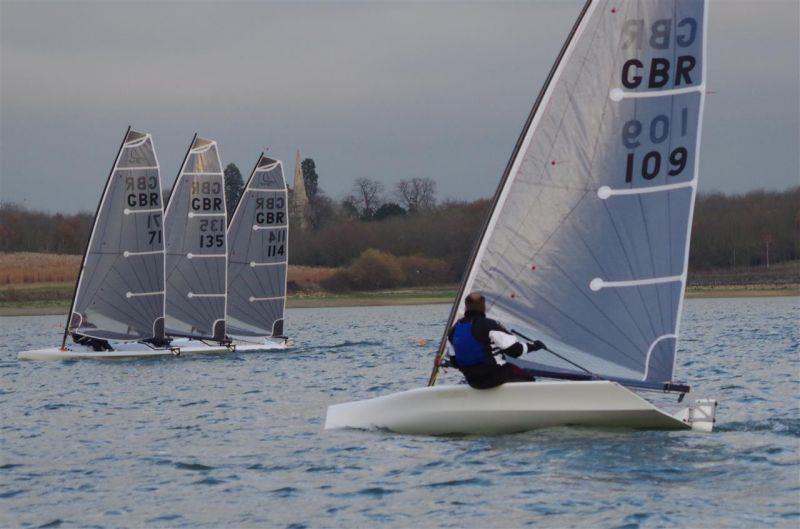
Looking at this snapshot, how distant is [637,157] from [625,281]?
1.23 meters

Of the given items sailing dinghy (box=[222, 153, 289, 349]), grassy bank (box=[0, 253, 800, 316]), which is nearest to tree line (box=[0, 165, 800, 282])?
grassy bank (box=[0, 253, 800, 316])

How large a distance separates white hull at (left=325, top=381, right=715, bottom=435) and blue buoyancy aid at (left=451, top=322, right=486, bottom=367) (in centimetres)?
35

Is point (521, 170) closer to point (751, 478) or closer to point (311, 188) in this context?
point (751, 478)

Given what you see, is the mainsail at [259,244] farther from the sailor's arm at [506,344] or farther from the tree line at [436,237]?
the tree line at [436,237]

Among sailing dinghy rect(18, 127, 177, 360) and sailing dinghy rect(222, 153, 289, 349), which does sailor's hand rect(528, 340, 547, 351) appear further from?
sailing dinghy rect(222, 153, 289, 349)

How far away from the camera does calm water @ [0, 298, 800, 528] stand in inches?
389

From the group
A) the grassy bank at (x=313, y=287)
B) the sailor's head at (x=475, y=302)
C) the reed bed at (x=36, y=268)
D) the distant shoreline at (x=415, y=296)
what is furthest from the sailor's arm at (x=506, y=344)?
the reed bed at (x=36, y=268)

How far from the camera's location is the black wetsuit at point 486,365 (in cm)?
1230

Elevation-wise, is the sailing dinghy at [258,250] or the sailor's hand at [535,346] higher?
the sailing dinghy at [258,250]

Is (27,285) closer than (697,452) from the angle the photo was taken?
No

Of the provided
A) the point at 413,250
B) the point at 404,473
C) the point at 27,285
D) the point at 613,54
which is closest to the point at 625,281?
the point at 613,54

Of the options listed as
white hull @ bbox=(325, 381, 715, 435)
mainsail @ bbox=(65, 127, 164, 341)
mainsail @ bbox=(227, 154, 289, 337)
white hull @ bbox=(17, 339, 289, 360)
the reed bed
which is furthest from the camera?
the reed bed

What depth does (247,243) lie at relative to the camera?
1249 inches

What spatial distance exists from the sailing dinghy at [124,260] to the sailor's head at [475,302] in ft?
53.8
